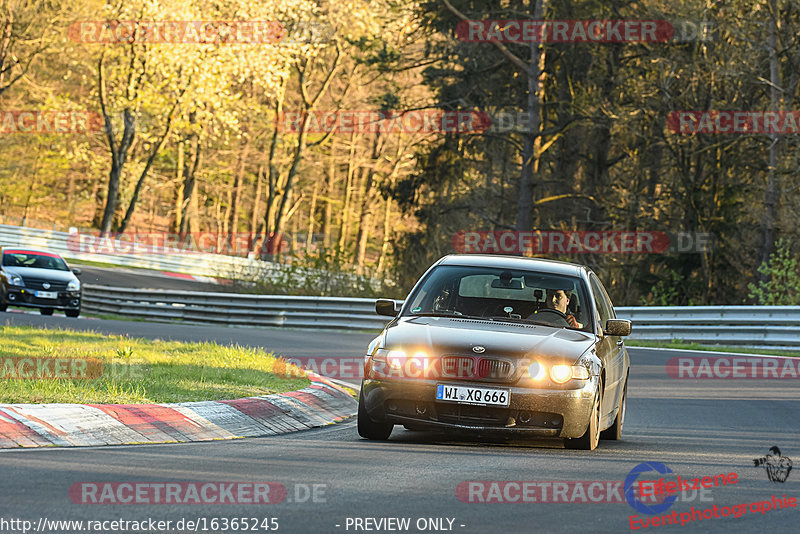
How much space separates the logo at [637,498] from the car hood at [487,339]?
994mm

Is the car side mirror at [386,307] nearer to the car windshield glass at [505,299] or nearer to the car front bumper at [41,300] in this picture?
the car windshield glass at [505,299]

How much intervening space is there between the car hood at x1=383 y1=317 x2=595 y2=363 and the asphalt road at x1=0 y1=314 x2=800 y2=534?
75 cm

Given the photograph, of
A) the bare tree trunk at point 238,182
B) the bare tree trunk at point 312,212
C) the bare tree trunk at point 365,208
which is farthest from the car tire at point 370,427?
the bare tree trunk at point 312,212

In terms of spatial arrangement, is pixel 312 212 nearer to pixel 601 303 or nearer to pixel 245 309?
pixel 245 309

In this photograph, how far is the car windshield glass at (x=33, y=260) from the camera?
2947 cm

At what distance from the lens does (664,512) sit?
22.1ft

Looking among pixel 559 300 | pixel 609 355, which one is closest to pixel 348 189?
pixel 559 300

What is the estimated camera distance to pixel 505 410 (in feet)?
29.2

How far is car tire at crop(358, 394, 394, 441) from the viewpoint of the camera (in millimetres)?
9336

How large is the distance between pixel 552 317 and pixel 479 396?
1.55 m

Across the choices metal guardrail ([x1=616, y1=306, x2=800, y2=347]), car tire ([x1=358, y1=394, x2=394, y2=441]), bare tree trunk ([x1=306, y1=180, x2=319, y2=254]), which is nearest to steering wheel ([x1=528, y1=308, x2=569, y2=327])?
car tire ([x1=358, y1=394, x2=394, y2=441])

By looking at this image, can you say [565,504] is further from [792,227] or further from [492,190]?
[492,190]

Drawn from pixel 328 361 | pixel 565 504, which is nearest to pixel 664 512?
pixel 565 504

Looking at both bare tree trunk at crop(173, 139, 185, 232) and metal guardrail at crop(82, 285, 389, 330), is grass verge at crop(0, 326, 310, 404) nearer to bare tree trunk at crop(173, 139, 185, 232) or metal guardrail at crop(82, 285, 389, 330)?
metal guardrail at crop(82, 285, 389, 330)
